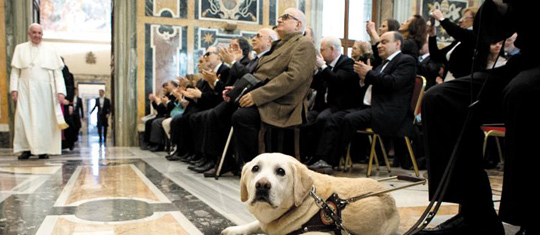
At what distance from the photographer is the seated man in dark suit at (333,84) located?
172 inches

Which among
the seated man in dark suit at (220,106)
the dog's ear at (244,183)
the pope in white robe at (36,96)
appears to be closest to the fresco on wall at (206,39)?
the pope in white robe at (36,96)

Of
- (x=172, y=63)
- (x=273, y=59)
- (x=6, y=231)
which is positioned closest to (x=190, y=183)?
(x=273, y=59)

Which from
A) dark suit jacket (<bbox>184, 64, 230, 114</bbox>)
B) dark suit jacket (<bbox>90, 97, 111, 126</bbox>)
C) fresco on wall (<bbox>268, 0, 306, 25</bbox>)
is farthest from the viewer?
dark suit jacket (<bbox>90, 97, 111, 126</bbox>)

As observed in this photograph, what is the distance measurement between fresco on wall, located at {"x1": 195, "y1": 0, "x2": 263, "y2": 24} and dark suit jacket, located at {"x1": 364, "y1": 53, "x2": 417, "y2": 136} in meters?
5.66

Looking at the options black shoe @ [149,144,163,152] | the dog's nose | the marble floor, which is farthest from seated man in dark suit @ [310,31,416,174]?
black shoe @ [149,144,163,152]

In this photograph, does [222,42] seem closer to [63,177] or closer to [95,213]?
[63,177]

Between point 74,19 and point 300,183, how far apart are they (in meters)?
20.0

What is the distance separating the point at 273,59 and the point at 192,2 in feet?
18.7

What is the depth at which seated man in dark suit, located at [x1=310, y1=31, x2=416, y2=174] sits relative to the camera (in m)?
3.90

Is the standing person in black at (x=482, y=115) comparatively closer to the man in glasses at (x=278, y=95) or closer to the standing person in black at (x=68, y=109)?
the man in glasses at (x=278, y=95)

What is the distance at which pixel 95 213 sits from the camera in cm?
234

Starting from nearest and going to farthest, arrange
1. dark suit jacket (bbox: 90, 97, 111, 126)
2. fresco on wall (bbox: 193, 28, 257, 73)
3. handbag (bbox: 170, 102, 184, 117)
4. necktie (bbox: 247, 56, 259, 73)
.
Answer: necktie (bbox: 247, 56, 259, 73)
handbag (bbox: 170, 102, 184, 117)
fresco on wall (bbox: 193, 28, 257, 73)
dark suit jacket (bbox: 90, 97, 111, 126)

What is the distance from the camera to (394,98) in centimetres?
397

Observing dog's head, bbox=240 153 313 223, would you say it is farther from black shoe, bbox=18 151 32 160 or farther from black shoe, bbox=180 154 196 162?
black shoe, bbox=18 151 32 160
